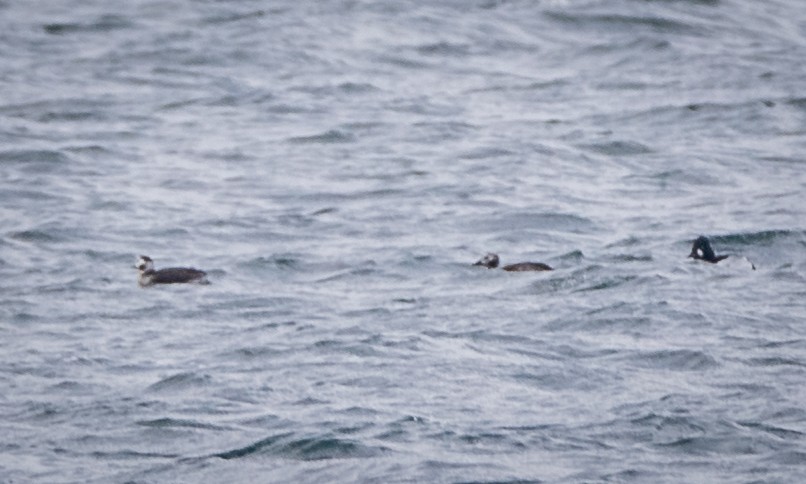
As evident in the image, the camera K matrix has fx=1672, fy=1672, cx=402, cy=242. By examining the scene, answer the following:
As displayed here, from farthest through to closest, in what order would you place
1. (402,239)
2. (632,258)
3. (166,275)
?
(402,239) → (632,258) → (166,275)

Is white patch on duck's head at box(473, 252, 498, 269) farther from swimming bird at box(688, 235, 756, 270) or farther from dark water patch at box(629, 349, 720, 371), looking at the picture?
dark water patch at box(629, 349, 720, 371)

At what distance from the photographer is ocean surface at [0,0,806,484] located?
9484mm

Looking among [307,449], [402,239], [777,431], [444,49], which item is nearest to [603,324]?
[777,431]

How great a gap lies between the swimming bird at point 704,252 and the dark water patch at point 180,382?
436 centimetres

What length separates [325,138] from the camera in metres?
18.3

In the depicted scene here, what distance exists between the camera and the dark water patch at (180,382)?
10422mm

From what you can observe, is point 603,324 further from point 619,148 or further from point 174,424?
point 619,148

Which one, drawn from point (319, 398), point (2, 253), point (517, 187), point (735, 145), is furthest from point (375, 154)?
point (319, 398)

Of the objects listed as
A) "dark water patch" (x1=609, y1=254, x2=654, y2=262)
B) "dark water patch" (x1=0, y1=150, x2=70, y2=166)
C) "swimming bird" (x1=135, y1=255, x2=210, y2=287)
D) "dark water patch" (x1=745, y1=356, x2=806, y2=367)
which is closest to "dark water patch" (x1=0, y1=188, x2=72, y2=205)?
"dark water patch" (x1=0, y1=150, x2=70, y2=166)

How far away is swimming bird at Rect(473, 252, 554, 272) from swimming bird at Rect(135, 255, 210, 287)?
2.19 meters

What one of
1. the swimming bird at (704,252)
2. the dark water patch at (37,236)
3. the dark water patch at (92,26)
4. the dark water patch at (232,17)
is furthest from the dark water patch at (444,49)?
the swimming bird at (704,252)

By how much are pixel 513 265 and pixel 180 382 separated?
3509mm

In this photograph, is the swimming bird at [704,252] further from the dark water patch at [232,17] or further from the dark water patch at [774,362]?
the dark water patch at [232,17]

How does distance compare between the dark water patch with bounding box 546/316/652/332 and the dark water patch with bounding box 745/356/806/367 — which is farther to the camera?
the dark water patch with bounding box 546/316/652/332
